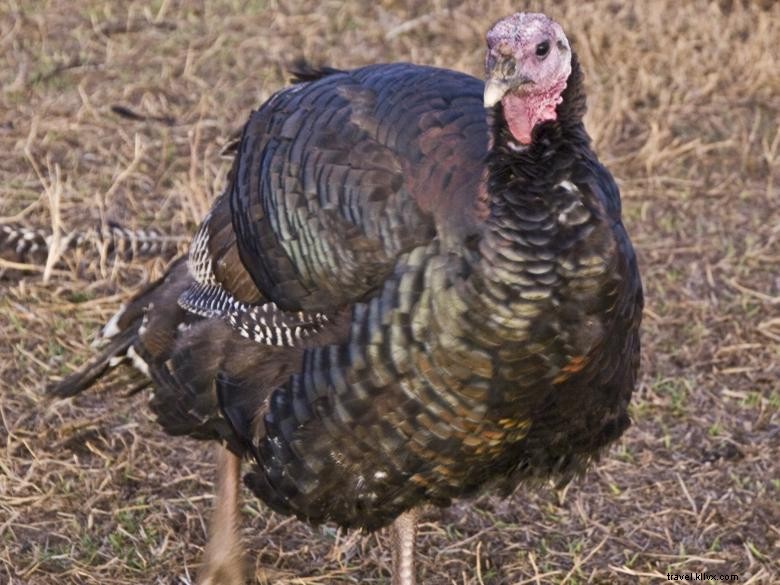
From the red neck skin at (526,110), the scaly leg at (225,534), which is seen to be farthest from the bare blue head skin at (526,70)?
the scaly leg at (225,534)

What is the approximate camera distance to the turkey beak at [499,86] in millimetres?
3223

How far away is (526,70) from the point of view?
10.7 ft

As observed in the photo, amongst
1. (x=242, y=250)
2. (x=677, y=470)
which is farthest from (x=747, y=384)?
(x=242, y=250)

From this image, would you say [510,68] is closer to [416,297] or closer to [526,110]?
[526,110]

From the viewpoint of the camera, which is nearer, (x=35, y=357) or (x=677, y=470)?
(x=677, y=470)

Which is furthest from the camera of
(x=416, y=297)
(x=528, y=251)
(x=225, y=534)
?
(x=225, y=534)

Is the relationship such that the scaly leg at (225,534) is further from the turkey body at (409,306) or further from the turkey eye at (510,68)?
the turkey eye at (510,68)

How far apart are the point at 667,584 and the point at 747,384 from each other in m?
1.10

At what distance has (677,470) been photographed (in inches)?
183

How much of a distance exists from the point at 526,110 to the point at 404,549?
1319 millimetres

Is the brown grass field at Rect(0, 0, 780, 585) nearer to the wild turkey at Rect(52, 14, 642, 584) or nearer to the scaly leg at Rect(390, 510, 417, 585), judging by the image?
the scaly leg at Rect(390, 510, 417, 585)

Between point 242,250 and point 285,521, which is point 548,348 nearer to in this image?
point 242,250

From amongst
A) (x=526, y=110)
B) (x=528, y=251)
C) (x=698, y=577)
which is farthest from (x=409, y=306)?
(x=698, y=577)

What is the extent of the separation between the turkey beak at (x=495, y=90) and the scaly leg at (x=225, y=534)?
146 cm
